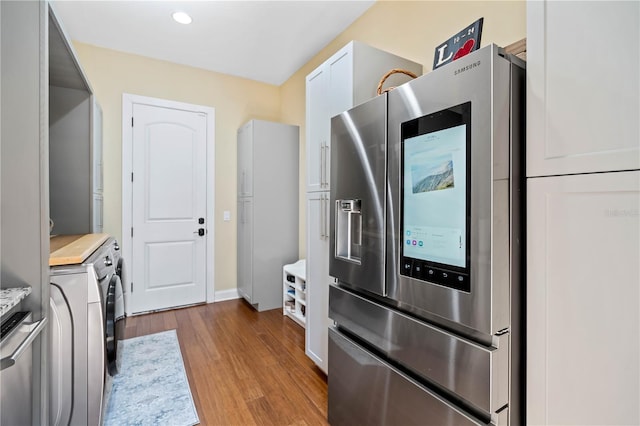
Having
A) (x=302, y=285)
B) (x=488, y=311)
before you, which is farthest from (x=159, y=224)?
(x=488, y=311)

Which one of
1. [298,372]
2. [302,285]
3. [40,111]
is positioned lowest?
[298,372]

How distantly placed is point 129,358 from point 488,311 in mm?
2683

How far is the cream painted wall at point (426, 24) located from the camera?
157 centimetres

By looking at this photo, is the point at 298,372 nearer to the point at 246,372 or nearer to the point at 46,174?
the point at 246,372

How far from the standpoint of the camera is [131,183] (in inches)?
127

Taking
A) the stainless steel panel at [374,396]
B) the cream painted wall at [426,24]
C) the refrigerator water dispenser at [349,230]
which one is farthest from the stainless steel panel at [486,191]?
the cream painted wall at [426,24]

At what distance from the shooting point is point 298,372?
2.18 metres

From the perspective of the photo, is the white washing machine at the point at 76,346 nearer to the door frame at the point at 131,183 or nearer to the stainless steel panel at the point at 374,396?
the stainless steel panel at the point at 374,396

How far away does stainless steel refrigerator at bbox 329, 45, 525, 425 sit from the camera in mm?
918

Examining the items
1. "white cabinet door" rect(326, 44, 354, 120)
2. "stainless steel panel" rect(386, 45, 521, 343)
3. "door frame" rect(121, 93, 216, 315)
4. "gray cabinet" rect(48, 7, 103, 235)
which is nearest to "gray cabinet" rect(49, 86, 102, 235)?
"gray cabinet" rect(48, 7, 103, 235)

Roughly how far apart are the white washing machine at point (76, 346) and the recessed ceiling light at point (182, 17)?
2.26m
